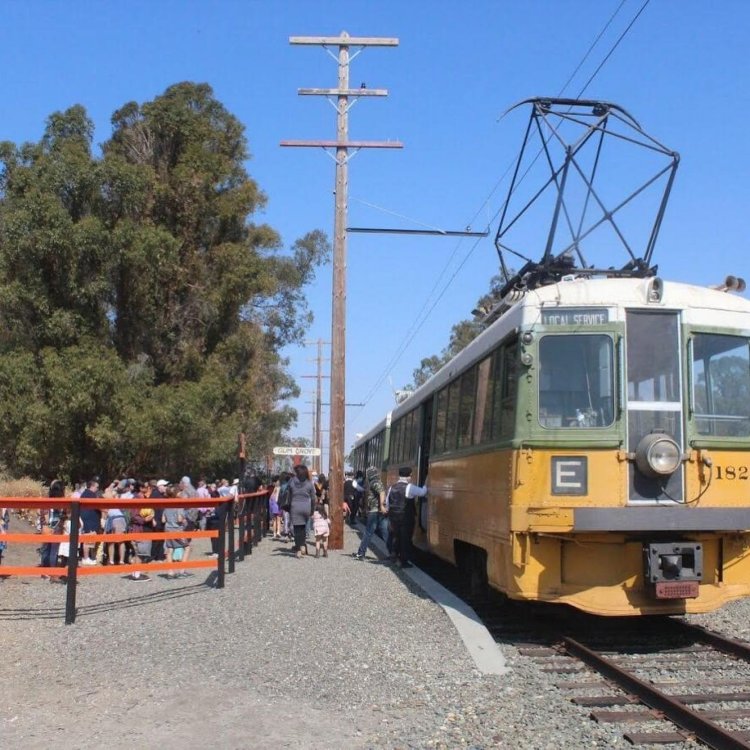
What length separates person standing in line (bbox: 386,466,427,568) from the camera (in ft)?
47.0

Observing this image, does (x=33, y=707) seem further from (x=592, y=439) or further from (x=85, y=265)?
(x=85, y=265)

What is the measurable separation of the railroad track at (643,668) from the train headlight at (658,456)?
158 cm

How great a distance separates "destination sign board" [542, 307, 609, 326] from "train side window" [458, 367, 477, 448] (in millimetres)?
2143

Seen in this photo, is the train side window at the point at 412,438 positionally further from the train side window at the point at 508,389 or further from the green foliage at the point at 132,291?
the green foliage at the point at 132,291

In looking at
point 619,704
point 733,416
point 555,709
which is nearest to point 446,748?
point 555,709

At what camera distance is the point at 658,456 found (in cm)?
805

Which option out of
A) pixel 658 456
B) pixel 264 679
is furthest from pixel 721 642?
pixel 264 679

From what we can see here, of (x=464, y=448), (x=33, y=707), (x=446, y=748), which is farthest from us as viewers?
(x=464, y=448)

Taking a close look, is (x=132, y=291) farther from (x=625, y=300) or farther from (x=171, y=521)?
(x=625, y=300)

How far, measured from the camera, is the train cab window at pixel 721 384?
8406 millimetres

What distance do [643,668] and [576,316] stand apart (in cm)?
298

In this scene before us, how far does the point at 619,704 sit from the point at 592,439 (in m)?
2.35

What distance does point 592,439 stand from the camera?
26.8ft

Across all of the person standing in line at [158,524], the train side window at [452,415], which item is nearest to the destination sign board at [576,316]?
the train side window at [452,415]
